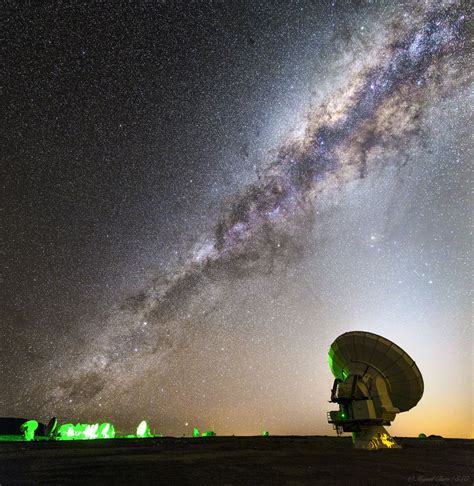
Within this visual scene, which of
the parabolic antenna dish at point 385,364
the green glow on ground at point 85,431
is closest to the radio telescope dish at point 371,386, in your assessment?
the parabolic antenna dish at point 385,364

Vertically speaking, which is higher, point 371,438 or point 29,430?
point 29,430

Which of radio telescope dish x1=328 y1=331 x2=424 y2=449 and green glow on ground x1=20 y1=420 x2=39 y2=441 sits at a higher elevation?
green glow on ground x1=20 y1=420 x2=39 y2=441

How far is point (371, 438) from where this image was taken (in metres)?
23.5

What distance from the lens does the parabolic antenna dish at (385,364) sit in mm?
24500

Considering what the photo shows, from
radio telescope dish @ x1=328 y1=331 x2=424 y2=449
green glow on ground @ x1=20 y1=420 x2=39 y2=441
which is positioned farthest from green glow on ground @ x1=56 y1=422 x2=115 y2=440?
radio telescope dish @ x1=328 y1=331 x2=424 y2=449

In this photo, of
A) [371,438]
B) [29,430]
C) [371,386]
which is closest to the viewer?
[371,438]

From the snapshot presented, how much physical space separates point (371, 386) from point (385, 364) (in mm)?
1748

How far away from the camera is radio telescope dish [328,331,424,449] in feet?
76.7

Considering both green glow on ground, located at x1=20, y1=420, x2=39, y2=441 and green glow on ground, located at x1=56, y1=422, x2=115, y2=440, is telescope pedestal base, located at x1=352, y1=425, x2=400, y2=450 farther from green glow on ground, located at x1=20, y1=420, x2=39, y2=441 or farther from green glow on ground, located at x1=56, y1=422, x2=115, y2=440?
green glow on ground, located at x1=56, y1=422, x2=115, y2=440

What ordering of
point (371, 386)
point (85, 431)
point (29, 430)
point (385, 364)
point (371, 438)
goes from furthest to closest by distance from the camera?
1. point (85, 431)
2. point (29, 430)
3. point (385, 364)
4. point (371, 386)
5. point (371, 438)

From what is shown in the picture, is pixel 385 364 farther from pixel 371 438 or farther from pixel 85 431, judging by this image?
pixel 85 431

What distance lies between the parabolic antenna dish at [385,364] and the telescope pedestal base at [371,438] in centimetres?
244

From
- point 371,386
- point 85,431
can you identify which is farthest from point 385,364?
point 85,431

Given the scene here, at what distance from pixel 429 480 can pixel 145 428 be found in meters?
60.5
